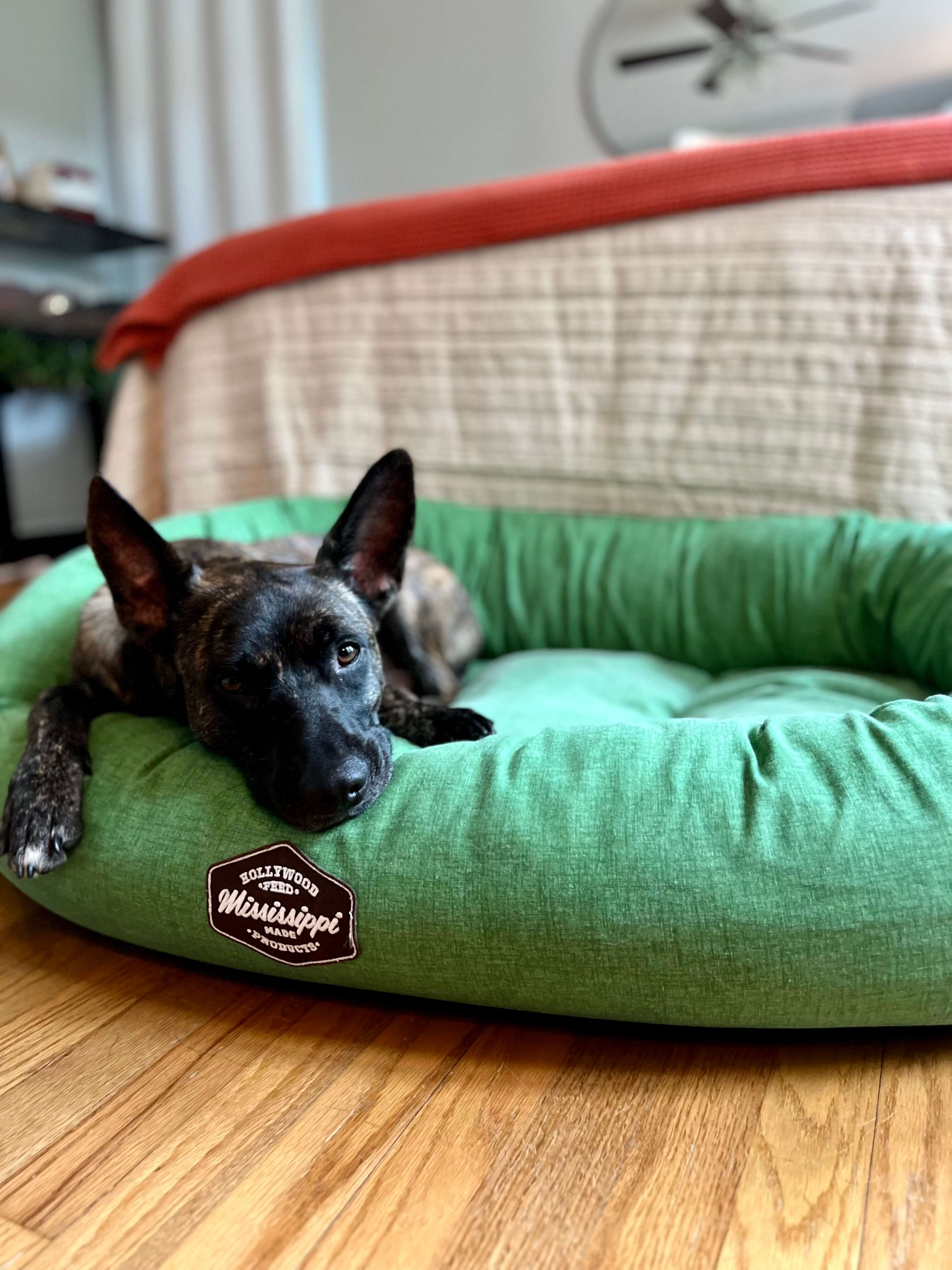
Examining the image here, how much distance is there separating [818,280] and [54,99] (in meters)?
5.45

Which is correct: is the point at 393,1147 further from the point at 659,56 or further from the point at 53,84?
the point at 53,84

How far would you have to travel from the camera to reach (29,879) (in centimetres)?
155

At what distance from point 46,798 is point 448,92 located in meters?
5.18

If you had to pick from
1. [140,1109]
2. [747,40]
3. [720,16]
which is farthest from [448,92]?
[140,1109]

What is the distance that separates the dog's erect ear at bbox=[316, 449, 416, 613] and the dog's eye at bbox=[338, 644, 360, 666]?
22cm

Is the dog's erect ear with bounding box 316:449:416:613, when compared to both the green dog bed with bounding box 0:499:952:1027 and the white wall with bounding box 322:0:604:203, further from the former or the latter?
the white wall with bounding box 322:0:604:203

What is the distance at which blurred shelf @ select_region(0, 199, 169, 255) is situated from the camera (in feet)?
16.9

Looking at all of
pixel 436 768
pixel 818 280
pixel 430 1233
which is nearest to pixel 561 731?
pixel 436 768

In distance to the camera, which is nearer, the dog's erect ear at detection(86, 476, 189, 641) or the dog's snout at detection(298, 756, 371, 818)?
the dog's snout at detection(298, 756, 371, 818)

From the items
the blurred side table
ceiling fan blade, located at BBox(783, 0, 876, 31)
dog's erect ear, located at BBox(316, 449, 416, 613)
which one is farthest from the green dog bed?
ceiling fan blade, located at BBox(783, 0, 876, 31)

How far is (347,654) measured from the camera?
1582mm

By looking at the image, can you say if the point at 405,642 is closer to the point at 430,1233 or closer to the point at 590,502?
the point at 590,502

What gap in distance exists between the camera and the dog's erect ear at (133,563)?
5.16ft

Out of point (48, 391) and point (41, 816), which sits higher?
point (48, 391)
